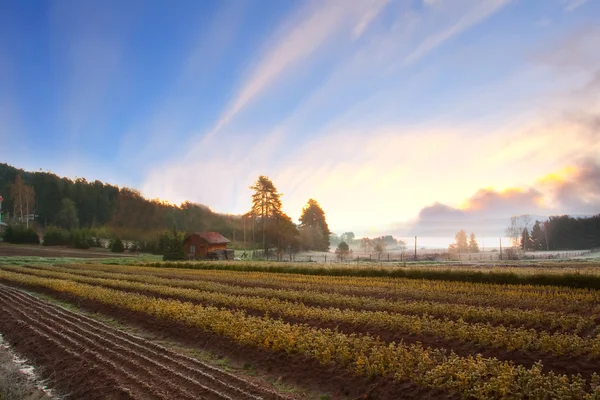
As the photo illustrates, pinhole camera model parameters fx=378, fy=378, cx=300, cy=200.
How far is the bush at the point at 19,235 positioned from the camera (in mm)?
75000

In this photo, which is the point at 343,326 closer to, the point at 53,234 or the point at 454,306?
the point at 454,306

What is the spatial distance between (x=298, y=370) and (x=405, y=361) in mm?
2676

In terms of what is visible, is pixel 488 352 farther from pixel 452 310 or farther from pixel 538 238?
pixel 538 238

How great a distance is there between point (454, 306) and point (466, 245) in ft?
473

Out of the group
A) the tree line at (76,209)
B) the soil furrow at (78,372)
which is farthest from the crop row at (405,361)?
the tree line at (76,209)

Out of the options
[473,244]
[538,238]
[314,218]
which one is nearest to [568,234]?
[538,238]

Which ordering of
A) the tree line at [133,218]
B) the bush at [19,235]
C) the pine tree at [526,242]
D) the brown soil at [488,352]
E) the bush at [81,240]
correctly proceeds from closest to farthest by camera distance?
the brown soil at [488,352] < the tree line at [133,218] < the bush at [81,240] < the bush at [19,235] < the pine tree at [526,242]

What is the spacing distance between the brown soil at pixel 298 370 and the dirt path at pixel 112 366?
72 centimetres

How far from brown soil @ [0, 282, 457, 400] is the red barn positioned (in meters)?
46.3

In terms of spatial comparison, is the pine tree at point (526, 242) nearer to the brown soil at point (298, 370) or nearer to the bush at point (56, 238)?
the bush at point (56, 238)

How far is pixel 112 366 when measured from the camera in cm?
980

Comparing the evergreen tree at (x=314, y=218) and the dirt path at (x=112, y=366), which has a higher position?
the evergreen tree at (x=314, y=218)

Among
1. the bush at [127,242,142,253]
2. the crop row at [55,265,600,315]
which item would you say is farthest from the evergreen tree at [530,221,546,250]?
the crop row at [55,265,600,315]

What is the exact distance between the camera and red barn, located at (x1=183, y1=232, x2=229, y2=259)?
60.3 m
